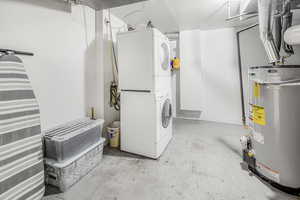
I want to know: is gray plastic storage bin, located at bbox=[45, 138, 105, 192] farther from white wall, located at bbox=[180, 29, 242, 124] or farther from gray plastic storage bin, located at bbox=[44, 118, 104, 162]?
white wall, located at bbox=[180, 29, 242, 124]

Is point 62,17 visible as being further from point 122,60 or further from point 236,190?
point 236,190

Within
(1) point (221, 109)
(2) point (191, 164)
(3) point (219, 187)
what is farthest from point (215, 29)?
(3) point (219, 187)

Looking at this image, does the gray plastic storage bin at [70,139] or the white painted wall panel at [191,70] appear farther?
the white painted wall panel at [191,70]

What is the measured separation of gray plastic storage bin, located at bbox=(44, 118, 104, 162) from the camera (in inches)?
57.5

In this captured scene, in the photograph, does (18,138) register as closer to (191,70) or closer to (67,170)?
(67,170)

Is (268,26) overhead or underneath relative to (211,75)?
overhead

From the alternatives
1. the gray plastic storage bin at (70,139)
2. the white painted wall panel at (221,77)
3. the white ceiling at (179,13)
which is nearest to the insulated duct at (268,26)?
the white ceiling at (179,13)

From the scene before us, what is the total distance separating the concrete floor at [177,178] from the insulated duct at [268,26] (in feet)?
4.70

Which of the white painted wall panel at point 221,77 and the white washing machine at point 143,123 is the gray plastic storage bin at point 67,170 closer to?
the white washing machine at point 143,123

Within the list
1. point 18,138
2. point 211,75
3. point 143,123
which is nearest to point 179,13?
point 211,75

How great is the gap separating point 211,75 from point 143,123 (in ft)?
8.86

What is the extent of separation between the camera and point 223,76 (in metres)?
3.76

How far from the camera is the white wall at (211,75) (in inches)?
144

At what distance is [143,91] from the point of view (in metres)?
2.08
